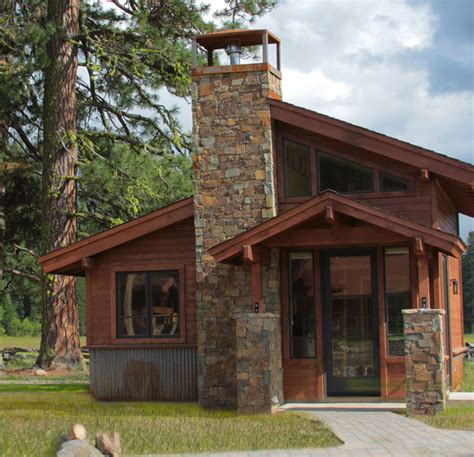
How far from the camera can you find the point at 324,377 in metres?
15.9

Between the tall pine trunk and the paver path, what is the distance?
40.5ft

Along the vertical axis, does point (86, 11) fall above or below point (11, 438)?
above

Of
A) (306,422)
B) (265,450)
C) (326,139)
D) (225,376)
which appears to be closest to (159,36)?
(326,139)

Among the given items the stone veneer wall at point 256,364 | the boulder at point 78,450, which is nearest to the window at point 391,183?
the stone veneer wall at point 256,364

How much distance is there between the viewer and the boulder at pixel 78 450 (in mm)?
9344

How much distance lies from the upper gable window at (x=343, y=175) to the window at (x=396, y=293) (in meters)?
1.29

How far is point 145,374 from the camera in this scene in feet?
57.0

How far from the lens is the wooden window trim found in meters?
17.2

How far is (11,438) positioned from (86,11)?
18.4 meters

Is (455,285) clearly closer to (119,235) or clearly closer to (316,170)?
(316,170)

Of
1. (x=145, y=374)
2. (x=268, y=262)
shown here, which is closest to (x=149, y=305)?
(x=145, y=374)

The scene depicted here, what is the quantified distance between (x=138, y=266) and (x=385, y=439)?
740 centimetres

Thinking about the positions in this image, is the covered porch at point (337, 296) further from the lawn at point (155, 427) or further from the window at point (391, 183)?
the lawn at point (155, 427)

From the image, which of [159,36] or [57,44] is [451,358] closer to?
[159,36]
